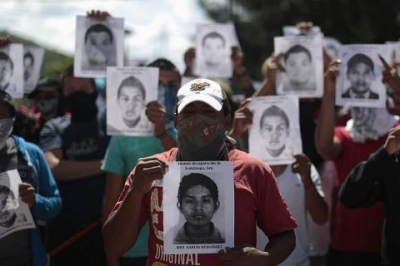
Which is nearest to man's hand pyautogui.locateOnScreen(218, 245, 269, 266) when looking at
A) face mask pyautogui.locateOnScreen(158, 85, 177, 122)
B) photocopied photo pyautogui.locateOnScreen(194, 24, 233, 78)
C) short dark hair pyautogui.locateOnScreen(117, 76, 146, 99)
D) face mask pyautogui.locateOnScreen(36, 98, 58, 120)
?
short dark hair pyautogui.locateOnScreen(117, 76, 146, 99)

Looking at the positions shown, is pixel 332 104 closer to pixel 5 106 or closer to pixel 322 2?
pixel 5 106

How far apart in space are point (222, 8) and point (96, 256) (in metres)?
24.2

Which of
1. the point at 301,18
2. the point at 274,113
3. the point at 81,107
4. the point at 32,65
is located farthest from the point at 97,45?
the point at 301,18

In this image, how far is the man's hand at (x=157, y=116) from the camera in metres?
4.34

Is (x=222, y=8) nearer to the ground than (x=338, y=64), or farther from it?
farther from it

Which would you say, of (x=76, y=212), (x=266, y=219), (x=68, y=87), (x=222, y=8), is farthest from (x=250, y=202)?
(x=222, y=8)

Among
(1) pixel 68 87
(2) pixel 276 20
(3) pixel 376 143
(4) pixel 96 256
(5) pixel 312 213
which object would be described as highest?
(2) pixel 276 20

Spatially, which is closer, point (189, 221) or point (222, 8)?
point (189, 221)

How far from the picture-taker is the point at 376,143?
481 cm

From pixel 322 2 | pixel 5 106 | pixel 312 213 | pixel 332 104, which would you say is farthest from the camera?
pixel 322 2

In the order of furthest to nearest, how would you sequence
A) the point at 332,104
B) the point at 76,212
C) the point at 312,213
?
the point at 76,212 → the point at 332,104 → the point at 312,213

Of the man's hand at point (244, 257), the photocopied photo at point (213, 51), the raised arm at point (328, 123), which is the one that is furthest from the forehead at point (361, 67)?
the man's hand at point (244, 257)

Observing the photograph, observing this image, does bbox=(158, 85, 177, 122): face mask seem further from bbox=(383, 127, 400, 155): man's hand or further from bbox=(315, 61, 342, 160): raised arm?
bbox=(383, 127, 400, 155): man's hand

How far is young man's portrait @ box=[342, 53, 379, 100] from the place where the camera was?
4.87m
